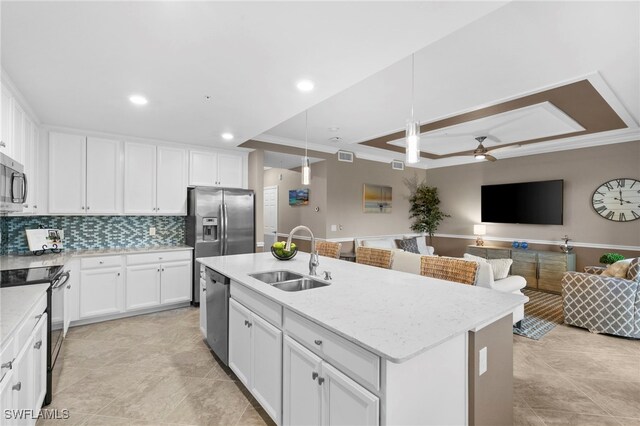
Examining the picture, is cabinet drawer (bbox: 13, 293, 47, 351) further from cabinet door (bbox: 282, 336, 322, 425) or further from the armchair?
the armchair

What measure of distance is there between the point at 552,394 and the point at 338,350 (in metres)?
2.18

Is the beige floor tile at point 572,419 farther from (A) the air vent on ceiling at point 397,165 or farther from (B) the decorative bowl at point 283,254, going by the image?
(A) the air vent on ceiling at point 397,165

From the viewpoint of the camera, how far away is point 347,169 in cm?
622

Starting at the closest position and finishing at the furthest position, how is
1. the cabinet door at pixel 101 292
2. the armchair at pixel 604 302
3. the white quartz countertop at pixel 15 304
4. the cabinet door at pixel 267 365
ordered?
the white quartz countertop at pixel 15 304 → the cabinet door at pixel 267 365 → the armchair at pixel 604 302 → the cabinet door at pixel 101 292

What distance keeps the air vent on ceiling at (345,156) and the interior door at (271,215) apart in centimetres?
223

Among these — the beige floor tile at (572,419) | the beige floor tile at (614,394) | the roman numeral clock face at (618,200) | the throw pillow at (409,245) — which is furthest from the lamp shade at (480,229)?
the beige floor tile at (572,419)

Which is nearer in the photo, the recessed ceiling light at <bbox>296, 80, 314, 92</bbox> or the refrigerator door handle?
the recessed ceiling light at <bbox>296, 80, 314, 92</bbox>

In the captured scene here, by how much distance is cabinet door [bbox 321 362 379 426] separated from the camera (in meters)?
1.21

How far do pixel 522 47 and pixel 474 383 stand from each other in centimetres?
247

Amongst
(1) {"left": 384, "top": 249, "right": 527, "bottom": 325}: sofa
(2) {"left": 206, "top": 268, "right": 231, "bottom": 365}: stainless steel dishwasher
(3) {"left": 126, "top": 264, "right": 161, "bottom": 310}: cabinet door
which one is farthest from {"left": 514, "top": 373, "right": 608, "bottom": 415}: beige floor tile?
(3) {"left": 126, "top": 264, "right": 161, "bottom": 310}: cabinet door

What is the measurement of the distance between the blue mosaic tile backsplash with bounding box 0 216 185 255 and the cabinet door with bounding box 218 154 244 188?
0.92 metres

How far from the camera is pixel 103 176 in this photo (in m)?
4.00

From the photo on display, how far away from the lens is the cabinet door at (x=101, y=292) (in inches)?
145

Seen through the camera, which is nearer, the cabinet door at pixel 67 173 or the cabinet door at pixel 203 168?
the cabinet door at pixel 67 173
